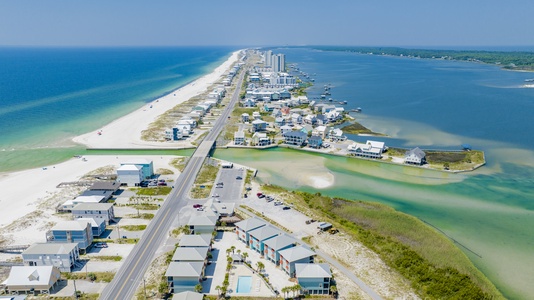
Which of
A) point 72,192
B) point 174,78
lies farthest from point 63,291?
point 174,78

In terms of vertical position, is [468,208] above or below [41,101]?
below

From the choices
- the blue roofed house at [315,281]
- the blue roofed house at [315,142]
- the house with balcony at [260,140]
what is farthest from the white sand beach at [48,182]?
the blue roofed house at [315,281]

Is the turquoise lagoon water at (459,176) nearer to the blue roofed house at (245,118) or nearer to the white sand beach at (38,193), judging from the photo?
the blue roofed house at (245,118)

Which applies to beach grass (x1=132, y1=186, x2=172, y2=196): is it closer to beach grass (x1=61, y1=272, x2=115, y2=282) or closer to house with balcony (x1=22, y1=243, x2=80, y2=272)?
house with balcony (x1=22, y1=243, x2=80, y2=272)

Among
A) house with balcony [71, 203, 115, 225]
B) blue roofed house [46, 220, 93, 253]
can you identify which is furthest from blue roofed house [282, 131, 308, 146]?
blue roofed house [46, 220, 93, 253]

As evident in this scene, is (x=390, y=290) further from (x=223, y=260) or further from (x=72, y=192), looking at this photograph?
(x=72, y=192)

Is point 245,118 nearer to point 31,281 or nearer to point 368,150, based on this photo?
point 368,150

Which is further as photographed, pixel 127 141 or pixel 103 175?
pixel 127 141
